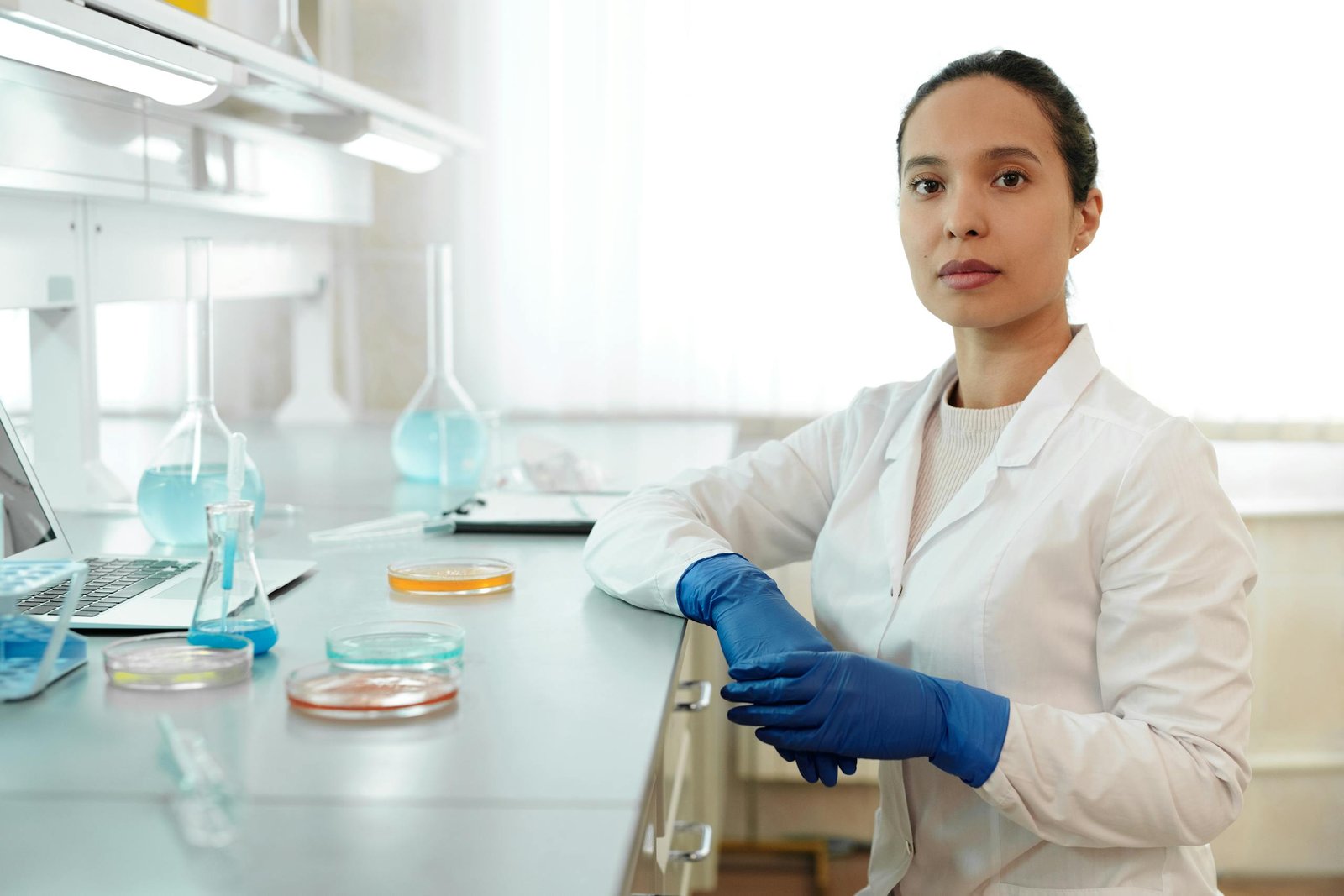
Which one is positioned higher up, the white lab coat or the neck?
the neck

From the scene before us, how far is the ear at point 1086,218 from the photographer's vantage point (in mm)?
1348

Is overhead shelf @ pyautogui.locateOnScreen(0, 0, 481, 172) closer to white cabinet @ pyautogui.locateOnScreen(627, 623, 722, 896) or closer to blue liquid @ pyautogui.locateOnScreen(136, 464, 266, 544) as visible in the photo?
blue liquid @ pyautogui.locateOnScreen(136, 464, 266, 544)

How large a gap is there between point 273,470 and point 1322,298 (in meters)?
2.16

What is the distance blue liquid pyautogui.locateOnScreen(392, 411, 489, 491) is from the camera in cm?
215

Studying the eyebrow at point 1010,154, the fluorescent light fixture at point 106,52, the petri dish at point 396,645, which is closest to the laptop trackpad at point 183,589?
the petri dish at point 396,645

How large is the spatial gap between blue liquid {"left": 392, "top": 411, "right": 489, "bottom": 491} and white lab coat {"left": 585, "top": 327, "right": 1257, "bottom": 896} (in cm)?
73

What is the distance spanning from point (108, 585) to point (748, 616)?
25.9 inches

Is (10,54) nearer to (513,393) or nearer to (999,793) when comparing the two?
(999,793)

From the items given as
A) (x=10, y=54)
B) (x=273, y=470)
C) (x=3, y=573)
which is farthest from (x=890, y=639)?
(x=273, y=470)

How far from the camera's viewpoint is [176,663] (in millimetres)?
1081

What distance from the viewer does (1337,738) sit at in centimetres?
289

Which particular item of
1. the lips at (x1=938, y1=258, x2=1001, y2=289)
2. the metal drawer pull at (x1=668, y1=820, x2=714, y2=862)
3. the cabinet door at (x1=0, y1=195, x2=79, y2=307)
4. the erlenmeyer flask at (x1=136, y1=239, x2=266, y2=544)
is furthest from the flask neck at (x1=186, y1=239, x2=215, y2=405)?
the lips at (x1=938, y1=258, x2=1001, y2=289)

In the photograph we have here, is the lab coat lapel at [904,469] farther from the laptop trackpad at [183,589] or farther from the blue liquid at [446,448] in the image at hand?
the blue liquid at [446,448]

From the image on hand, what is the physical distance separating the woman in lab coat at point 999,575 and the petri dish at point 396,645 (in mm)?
245
